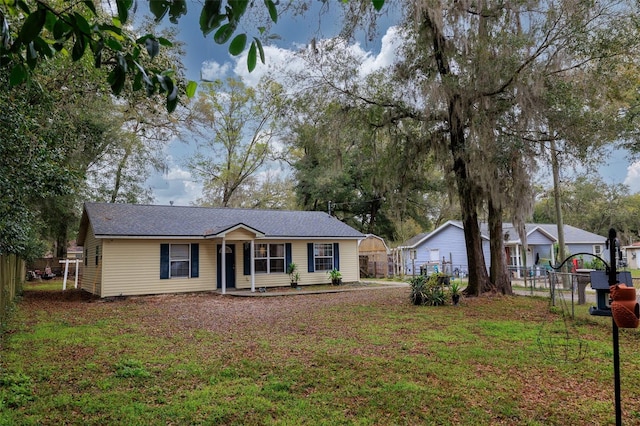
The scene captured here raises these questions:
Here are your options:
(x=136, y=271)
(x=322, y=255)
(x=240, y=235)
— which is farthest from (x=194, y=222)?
(x=322, y=255)

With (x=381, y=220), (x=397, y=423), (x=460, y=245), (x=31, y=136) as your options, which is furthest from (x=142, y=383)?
(x=381, y=220)

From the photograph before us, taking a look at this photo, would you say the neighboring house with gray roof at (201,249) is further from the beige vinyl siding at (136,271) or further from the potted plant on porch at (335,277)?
the potted plant on porch at (335,277)

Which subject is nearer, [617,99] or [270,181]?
[617,99]

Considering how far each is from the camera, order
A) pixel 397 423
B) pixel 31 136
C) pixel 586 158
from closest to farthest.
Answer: pixel 397 423, pixel 31 136, pixel 586 158

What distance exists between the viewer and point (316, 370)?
15.7 feet

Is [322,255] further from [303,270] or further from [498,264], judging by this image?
[498,264]

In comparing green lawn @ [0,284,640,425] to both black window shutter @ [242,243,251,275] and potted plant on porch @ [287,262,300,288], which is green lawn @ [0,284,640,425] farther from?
potted plant on porch @ [287,262,300,288]

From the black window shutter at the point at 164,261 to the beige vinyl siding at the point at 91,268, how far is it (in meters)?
1.84

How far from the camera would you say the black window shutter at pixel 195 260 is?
14.0m

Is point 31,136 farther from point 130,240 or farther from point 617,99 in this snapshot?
point 617,99

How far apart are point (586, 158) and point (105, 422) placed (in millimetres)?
10538

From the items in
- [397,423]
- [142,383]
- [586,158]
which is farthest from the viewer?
[586,158]

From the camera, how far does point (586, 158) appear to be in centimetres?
934

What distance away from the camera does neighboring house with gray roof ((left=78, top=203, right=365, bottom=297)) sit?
12742 millimetres
